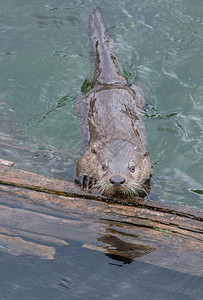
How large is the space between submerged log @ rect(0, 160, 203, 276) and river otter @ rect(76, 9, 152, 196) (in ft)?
0.87

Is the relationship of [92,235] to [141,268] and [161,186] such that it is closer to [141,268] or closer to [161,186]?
[141,268]

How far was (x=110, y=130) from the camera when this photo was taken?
178 inches

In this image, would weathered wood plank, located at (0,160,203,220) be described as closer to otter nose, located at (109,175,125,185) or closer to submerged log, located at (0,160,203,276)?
submerged log, located at (0,160,203,276)

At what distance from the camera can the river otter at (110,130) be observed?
3.62 m

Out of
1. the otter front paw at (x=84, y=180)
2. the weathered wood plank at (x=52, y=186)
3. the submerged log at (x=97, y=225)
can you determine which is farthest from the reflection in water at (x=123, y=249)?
the otter front paw at (x=84, y=180)

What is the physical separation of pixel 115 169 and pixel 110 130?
3.32 ft

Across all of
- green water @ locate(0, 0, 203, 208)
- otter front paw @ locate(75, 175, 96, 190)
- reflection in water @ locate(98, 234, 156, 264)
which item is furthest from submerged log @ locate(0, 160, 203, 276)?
green water @ locate(0, 0, 203, 208)

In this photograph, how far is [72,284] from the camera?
127 inches

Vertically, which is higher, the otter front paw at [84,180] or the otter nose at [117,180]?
the otter nose at [117,180]

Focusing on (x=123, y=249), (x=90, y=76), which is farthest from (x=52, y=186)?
(x=90, y=76)

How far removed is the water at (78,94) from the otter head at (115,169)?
0.31m

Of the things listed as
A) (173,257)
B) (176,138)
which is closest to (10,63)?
(176,138)

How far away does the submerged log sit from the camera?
3.02 m

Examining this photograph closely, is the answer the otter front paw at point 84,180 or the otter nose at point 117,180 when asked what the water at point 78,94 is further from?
the otter nose at point 117,180
